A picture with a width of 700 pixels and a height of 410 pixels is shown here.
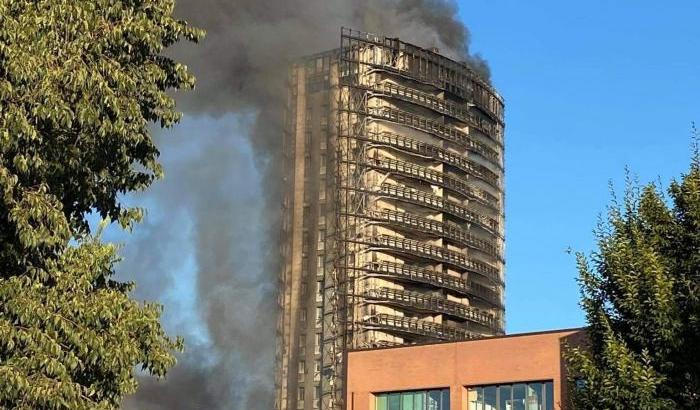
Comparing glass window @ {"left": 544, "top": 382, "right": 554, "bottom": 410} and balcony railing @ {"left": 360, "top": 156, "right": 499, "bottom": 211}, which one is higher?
balcony railing @ {"left": 360, "top": 156, "right": 499, "bottom": 211}

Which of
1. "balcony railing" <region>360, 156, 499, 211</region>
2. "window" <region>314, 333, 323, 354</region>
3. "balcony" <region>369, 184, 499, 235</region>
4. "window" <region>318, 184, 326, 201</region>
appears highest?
"balcony railing" <region>360, 156, 499, 211</region>

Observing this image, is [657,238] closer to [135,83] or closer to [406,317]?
[135,83]

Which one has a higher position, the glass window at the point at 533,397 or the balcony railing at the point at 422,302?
the balcony railing at the point at 422,302

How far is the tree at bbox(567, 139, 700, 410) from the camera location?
23578 millimetres

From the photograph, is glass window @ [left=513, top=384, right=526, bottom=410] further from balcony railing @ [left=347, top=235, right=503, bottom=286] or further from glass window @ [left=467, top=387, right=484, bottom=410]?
balcony railing @ [left=347, top=235, right=503, bottom=286]

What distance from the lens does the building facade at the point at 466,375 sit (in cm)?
3966

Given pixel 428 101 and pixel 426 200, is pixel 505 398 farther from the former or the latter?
pixel 428 101

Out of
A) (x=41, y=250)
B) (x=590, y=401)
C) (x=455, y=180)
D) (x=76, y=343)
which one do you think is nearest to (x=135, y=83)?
(x=41, y=250)

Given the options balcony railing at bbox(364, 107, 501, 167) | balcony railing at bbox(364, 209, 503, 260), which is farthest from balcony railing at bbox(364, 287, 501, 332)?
balcony railing at bbox(364, 107, 501, 167)

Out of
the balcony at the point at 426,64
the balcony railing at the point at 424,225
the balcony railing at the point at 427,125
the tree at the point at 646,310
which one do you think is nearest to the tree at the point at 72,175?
the tree at the point at 646,310

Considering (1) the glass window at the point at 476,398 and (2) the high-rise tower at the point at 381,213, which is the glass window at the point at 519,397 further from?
(2) the high-rise tower at the point at 381,213

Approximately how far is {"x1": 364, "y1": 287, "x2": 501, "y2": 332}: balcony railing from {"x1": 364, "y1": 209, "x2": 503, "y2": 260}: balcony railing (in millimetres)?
7122

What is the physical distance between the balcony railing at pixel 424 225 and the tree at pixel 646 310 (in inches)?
3954

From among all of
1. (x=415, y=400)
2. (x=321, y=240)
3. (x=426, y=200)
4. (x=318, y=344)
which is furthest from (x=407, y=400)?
(x=426, y=200)
